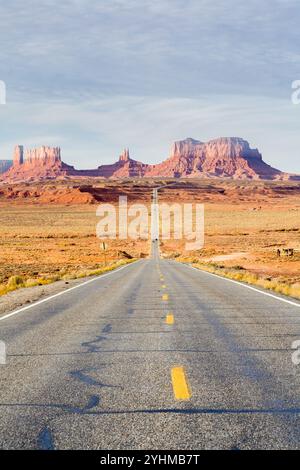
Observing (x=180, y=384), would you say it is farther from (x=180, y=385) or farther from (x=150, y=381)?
(x=150, y=381)

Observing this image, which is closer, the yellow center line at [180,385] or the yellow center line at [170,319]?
the yellow center line at [180,385]

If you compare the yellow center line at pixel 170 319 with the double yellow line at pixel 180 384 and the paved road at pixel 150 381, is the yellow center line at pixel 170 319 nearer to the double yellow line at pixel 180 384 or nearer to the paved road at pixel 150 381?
the paved road at pixel 150 381

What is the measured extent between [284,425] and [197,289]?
611 inches

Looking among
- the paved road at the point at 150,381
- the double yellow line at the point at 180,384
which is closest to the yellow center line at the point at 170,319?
the paved road at the point at 150,381

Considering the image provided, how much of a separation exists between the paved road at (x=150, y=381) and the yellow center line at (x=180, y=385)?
0.04 ft

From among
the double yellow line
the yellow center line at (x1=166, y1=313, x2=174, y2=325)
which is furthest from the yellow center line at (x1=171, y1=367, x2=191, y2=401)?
the yellow center line at (x1=166, y1=313, x2=174, y2=325)

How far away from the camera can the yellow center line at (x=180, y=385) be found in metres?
5.92

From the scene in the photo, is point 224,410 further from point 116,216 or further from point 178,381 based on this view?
point 116,216

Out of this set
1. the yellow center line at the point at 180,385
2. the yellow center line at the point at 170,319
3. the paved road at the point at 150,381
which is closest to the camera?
the paved road at the point at 150,381

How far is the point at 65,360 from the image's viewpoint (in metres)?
7.82

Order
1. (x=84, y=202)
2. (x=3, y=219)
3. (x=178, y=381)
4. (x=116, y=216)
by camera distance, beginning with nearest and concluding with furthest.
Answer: (x=178, y=381), (x=3, y=219), (x=116, y=216), (x=84, y=202)

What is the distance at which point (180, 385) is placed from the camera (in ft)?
20.9
